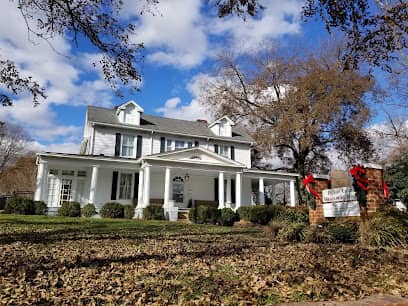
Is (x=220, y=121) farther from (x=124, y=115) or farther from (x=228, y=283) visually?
(x=228, y=283)

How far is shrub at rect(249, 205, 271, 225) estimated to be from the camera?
16844 mm

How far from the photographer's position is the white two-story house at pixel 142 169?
1888cm

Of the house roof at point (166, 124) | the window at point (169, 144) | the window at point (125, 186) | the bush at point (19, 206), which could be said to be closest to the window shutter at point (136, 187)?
the window at point (125, 186)

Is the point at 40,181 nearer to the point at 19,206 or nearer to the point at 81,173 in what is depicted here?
the point at 19,206

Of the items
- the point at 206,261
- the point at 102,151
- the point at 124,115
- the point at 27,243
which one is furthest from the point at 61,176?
the point at 206,261

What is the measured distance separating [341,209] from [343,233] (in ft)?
5.44

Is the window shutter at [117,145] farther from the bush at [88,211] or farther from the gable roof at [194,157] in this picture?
the bush at [88,211]

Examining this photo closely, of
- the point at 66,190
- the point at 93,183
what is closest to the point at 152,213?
the point at 93,183

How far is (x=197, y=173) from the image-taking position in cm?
2183

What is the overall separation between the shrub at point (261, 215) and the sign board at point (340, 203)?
23.6ft

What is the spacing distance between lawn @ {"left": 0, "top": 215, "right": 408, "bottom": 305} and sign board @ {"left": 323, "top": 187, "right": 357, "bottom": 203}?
221cm

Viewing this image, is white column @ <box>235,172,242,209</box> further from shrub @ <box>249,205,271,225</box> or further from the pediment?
shrub @ <box>249,205,271,225</box>

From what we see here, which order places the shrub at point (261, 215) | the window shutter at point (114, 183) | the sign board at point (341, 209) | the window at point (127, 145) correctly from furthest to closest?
the window at point (127, 145) → the window shutter at point (114, 183) → the shrub at point (261, 215) → the sign board at point (341, 209)

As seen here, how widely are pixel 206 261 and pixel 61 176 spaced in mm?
16869
